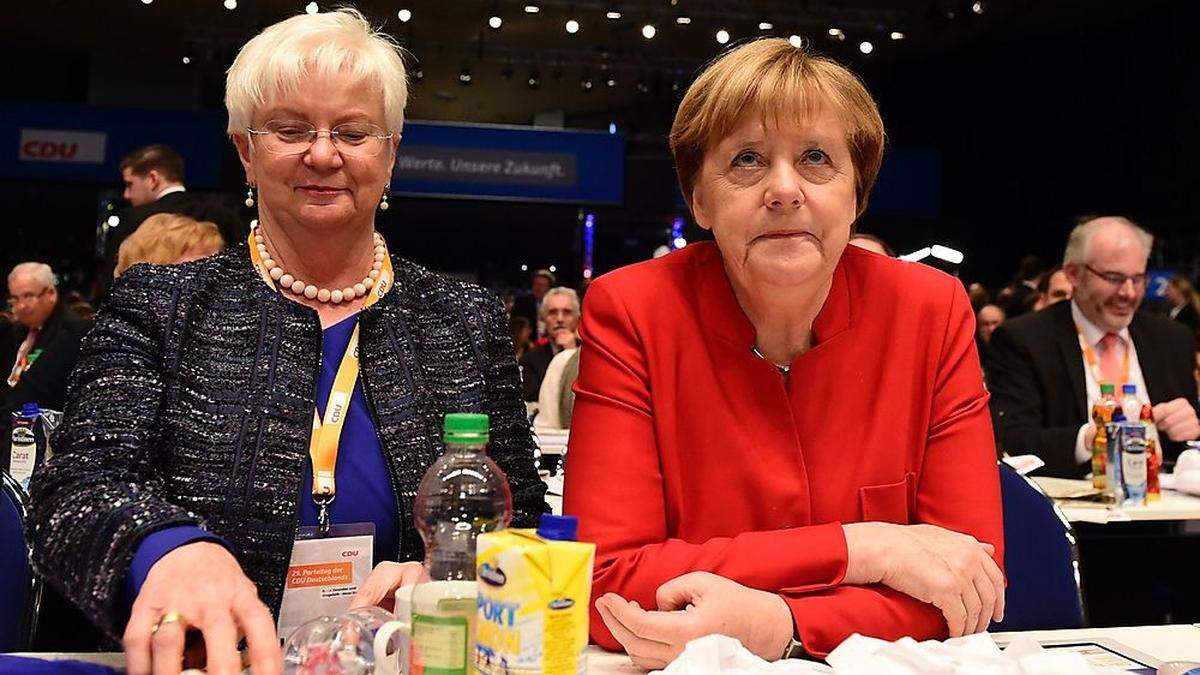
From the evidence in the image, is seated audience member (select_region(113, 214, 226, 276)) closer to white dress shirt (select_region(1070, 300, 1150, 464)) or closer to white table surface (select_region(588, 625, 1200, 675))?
white table surface (select_region(588, 625, 1200, 675))

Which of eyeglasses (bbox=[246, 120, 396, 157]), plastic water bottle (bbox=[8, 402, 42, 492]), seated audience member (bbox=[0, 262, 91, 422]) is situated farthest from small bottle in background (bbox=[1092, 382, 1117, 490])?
seated audience member (bbox=[0, 262, 91, 422])

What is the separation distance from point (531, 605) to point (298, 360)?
0.89 metres

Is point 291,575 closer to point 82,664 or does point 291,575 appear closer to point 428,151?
point 82,664

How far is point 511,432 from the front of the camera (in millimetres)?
1857

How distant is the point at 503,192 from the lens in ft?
40.7

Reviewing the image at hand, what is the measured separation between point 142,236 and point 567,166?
9.21 meters

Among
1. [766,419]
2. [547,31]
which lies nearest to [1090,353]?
[766,419]

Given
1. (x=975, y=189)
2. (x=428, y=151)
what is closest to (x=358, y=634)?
(x=428, y=151)

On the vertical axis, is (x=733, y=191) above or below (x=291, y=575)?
above

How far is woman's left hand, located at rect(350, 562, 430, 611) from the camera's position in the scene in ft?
4.81

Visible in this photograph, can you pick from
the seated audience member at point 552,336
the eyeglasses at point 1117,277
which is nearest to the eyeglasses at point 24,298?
the seated audience member at point 552,336

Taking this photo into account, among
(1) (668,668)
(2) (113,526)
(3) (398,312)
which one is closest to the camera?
(1) (668,668)

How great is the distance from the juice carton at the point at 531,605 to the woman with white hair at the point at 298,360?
49 cm

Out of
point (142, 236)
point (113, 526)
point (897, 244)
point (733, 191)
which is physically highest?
point (897, 244)
